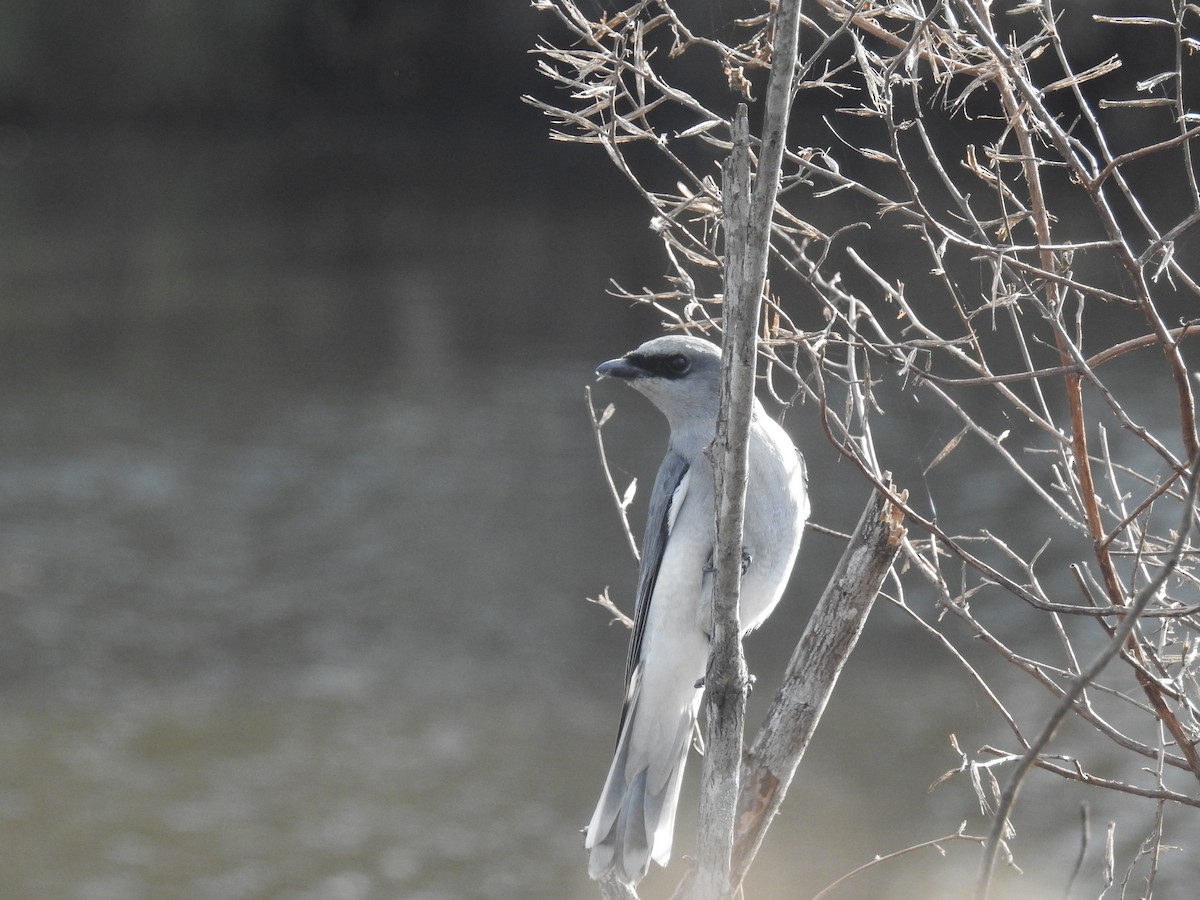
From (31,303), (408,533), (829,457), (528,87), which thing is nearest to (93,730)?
(408,533)

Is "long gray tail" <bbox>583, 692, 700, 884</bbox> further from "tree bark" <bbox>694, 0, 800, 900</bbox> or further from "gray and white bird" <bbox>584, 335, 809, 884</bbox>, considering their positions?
"tree bark" <bbox>694, 0, 800, 900</bbox>

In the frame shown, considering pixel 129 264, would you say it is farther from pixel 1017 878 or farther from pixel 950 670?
pixel 1017 878

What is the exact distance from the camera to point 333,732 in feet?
31.7

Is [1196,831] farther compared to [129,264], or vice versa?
[129,264]

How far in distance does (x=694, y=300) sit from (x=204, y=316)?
17843 mm

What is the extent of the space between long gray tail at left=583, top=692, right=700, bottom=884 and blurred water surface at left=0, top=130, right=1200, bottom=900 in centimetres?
329

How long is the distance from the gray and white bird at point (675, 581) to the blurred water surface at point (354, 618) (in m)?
3.27

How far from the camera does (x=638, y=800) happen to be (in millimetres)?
3695

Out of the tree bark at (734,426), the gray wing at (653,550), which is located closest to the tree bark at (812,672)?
the tree bark at (734,426)

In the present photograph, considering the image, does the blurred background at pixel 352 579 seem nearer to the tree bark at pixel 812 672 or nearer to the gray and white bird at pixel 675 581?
the gray and white bird at pixel 675 581

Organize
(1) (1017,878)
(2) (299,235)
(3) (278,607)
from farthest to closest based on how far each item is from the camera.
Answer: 1. (2) (299,235)
2. (3) (278,607)
3. (1) (1017,878)

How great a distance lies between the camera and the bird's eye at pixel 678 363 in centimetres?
394

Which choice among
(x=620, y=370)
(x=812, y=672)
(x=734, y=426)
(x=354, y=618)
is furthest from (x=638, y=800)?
(x=354, y=618)

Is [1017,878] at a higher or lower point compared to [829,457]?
lower
